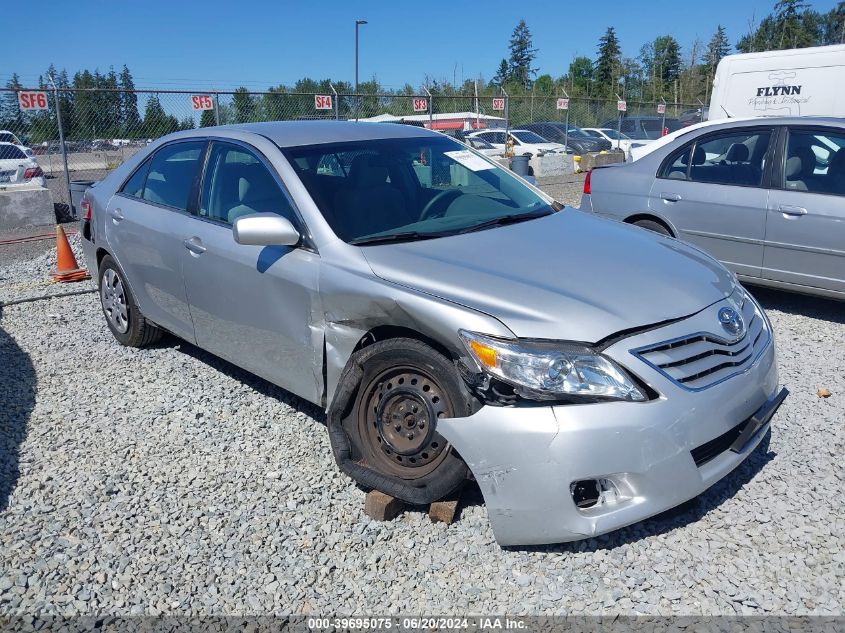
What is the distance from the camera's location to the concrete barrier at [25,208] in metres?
12.1

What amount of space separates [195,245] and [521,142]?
21.7 m

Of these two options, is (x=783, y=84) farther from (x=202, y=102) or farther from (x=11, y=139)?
(x=11, y=139)

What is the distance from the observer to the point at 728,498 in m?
3.30

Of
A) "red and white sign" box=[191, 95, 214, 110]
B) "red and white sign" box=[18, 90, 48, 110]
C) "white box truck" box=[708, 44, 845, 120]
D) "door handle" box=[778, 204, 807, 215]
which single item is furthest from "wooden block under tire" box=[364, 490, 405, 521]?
"red and white sign" box=[191, 95, 214, 110]

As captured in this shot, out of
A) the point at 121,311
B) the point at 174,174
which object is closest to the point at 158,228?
the point at 174,174

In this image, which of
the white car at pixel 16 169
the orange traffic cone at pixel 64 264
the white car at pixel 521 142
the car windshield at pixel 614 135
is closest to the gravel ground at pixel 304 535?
the orange traffic cone at pixel 64 264

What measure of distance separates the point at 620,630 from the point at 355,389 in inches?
58.2

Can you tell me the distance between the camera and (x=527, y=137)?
25.2 m

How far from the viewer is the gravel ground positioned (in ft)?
9.02

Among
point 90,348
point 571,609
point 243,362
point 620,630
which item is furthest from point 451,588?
point 90,348

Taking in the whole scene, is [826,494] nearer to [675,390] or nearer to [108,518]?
Result: [675,390]

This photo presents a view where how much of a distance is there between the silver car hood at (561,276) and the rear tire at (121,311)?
267cm

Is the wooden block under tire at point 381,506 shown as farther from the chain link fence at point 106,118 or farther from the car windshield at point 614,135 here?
the car windshield at point 614,135

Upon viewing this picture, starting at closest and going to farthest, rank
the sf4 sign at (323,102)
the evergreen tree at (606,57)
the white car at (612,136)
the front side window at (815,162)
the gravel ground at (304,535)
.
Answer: the gravel ground at (304,535) < the front side window at (815,162) < the sf4 sign at (323,102) < the white car at (612,136) < the evergreen tree at (606,57)
